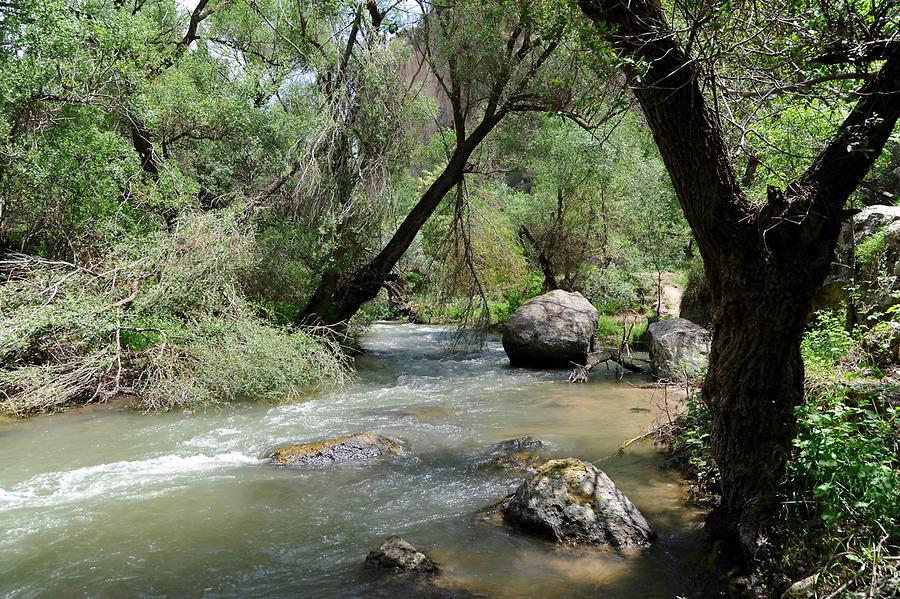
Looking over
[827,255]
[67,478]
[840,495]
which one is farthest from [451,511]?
[67,478]

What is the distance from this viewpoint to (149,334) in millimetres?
10766

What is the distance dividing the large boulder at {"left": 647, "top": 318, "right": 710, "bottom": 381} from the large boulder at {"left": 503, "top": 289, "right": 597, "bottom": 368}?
6.31ft

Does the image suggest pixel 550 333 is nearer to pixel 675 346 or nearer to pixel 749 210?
pixel 675 346

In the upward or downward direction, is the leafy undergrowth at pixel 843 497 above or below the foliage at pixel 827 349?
below

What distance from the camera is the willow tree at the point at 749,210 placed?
4.23m

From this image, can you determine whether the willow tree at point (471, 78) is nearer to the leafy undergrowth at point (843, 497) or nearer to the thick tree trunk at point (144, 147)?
the thick tree trunk at point (144, 147)

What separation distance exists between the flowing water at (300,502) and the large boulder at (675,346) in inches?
29.8

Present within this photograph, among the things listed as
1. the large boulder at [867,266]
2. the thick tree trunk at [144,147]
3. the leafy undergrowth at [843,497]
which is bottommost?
the leafy undergrowth at [843,497]

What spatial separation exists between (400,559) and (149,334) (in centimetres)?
769

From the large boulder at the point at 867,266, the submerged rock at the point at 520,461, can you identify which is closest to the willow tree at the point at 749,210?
the submerged rock at the point at 520,461

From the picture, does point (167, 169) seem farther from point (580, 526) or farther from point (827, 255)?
point (827, 255)

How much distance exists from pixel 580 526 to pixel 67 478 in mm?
5692

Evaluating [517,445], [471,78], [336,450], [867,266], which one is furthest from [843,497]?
[471,78]

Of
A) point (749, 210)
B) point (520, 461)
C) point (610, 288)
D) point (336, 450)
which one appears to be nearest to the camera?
point (749, 210)
